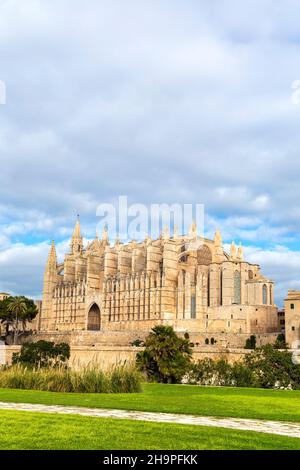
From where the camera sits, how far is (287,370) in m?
26.5

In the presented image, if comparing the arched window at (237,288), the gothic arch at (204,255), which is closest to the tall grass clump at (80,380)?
the arched window at (237,288)

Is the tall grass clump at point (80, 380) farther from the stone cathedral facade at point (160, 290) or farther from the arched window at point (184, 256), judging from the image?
the arched window at point (184, 256)

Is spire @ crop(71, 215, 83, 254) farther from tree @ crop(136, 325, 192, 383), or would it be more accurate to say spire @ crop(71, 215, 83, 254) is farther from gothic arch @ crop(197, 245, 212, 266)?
tree @ crop(136, 325, 192, 383)

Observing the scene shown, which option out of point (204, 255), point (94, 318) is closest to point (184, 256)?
point (204, 255)

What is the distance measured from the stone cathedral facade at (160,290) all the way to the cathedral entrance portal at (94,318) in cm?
14

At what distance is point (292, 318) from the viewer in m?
52.3

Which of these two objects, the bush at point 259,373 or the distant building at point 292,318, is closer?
the bush at point 259,373

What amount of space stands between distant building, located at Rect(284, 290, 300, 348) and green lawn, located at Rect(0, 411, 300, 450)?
42.8 metres

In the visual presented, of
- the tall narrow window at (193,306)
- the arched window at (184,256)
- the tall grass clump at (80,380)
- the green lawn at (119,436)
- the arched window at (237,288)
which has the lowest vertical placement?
the green lawn at (119,436)

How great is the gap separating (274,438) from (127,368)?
10.5 m

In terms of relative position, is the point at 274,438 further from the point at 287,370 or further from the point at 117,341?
the point at 117,341

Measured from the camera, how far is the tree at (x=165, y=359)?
96.2 ft

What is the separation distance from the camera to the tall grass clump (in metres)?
17.1

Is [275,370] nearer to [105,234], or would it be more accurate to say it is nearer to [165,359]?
[165,359]
